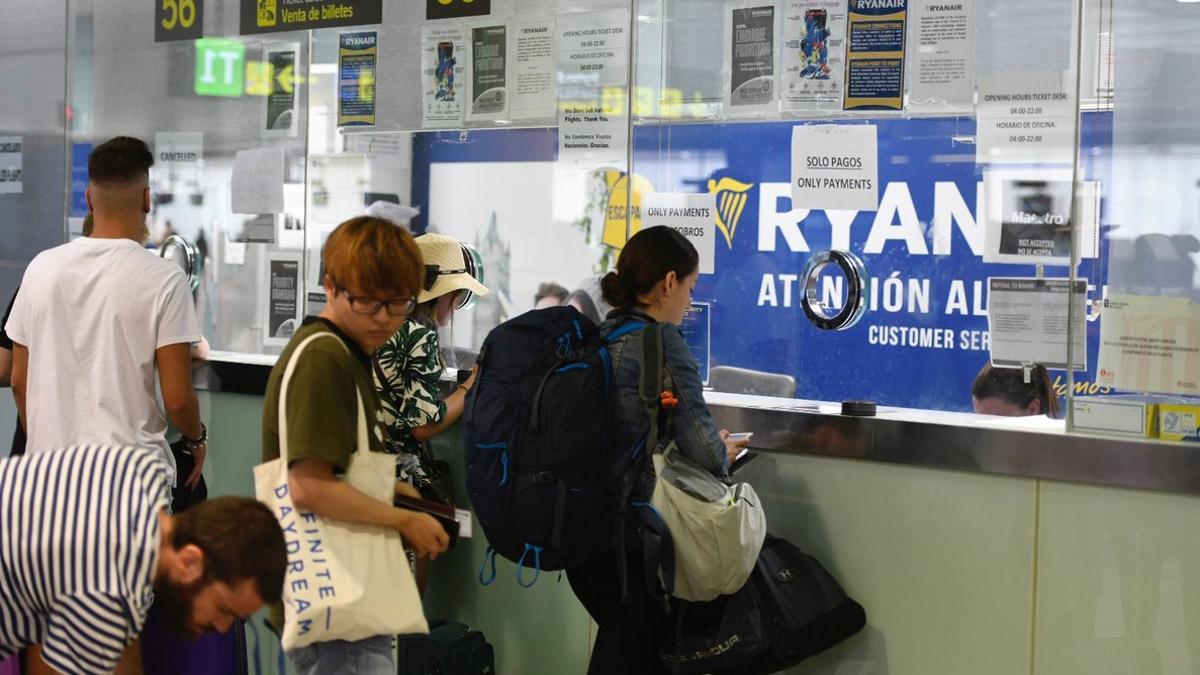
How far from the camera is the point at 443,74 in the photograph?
15.7 ft

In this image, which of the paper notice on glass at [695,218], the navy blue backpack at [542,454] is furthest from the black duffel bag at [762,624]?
the paper notice on glass at [695,218]

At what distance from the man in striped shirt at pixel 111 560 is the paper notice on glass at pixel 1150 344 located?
2.24 meters

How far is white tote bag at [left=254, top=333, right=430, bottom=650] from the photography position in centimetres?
268

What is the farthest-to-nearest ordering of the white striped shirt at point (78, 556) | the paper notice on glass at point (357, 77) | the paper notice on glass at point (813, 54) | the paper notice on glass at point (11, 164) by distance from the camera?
the paper notice on glass at point (11, 164) < the paper notice on glass at point (357, 77) < the paper notice on glass at point (813, 54) < the white striped shirt at point (78, 556)

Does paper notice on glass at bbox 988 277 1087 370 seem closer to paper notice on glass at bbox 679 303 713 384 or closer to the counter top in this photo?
the counter top

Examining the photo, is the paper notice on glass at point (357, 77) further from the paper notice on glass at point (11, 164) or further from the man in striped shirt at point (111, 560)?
the man in striped shirt at point (111, 560)

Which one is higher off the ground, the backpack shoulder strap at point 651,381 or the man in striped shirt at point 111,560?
the backpack shoulder strap at point 651,381

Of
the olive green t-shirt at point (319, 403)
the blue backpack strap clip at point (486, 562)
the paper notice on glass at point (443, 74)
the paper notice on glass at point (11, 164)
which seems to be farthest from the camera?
the paper notice on glass at point (11, 164)

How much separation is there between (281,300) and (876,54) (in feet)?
8.01

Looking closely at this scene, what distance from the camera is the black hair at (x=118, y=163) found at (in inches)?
150

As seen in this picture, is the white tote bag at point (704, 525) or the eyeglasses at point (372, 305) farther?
the white tote bag at point (704, 525)

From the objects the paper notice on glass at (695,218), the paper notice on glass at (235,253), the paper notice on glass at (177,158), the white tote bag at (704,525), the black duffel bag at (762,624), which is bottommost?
the black duffel bag at (762,624)

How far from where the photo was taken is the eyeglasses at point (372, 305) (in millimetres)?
2730

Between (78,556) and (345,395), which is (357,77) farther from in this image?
(78,556)
